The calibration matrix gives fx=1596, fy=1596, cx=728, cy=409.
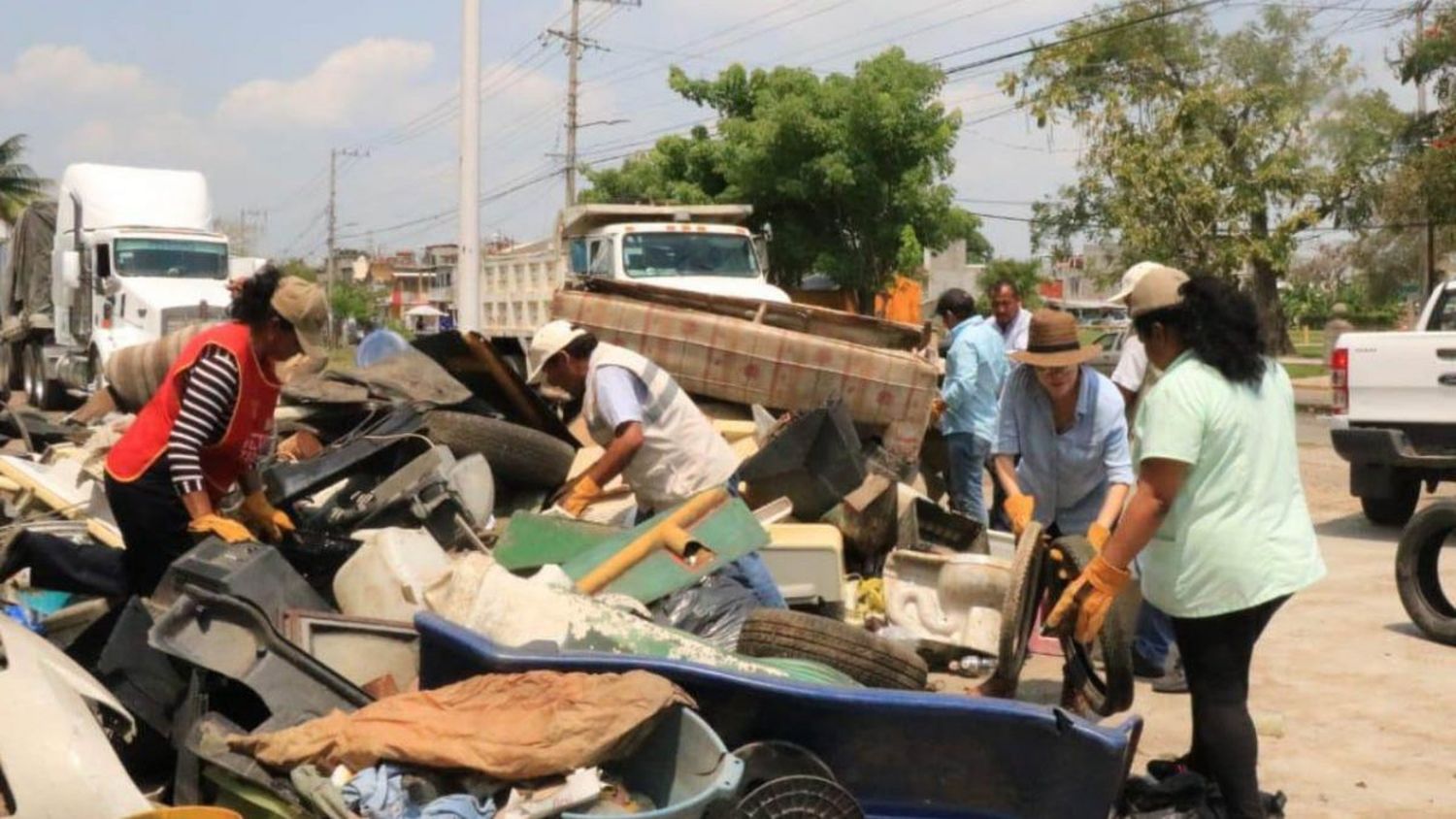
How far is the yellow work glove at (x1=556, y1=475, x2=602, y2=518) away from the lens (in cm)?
619

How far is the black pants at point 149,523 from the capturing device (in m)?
5.17

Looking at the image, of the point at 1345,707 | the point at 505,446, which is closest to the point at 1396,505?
the point at 1345,707

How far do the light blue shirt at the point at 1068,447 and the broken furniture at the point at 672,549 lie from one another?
120cm

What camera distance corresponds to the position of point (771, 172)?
27.6 m

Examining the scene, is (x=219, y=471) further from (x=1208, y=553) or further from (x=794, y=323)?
(x=794, y=323)

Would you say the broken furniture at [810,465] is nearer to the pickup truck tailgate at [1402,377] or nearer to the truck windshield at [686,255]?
the pickup truck tailgate at [1402,377]

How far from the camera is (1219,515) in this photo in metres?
4.23

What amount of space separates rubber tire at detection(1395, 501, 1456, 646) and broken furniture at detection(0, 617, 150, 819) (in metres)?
5.92

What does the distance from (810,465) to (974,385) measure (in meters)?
2.18

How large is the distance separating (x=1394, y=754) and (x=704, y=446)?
9.04 ft

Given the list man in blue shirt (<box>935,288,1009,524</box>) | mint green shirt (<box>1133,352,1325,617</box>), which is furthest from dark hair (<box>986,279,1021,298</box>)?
mint green shirt (<box>1133,352,1325,617</box>)

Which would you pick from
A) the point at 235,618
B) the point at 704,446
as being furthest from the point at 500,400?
the point at 235,618

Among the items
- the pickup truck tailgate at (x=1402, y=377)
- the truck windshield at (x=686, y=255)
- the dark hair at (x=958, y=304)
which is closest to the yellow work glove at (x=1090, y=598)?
the dark hair at (x=958, y=304)

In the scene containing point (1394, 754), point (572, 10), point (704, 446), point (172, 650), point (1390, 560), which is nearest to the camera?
point (172, 650)
